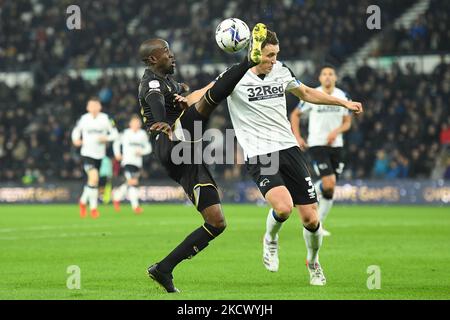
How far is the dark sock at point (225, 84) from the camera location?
8.87 metres

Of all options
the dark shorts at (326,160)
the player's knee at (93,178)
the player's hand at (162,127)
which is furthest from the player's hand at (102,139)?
the player's hand at (162,127)

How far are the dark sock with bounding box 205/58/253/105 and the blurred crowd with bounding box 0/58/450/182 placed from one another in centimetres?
→ 1792

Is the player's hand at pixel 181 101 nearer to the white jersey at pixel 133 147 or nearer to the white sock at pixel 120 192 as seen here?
the white jersey at pixel 133 147

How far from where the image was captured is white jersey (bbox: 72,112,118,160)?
22219 mm

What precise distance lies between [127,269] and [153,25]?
23886 millimetres

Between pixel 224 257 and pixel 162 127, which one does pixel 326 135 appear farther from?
pixel 162 127

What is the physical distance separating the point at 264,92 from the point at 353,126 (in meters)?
18.2

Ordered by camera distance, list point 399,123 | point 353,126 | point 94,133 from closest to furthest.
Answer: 1. point 94,133
2. point 399,123
3. point 353,126

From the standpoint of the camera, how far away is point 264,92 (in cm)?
1030

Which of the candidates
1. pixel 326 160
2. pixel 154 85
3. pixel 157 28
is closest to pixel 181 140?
pixel 154 85
